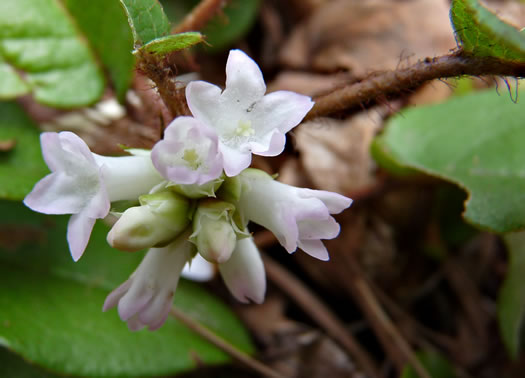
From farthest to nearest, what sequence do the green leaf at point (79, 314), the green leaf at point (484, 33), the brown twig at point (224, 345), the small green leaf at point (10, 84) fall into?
the small green leaf at point (10, 84)
the brown twig at point (224, 345)
the green leaf at point (79, 314)
the green leaf at point (484, 33)

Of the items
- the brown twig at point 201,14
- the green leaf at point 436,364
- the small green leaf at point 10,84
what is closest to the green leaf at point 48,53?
the small green leaf at point 10,84

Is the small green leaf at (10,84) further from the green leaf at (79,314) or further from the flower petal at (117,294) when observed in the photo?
the flower petal at (117,294)

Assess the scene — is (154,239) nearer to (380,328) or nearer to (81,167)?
(81,167)

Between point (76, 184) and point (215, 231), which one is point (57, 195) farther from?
point (215, 231)

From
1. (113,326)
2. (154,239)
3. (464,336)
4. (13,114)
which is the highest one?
(154,239)

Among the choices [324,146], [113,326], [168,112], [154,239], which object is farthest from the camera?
[324,146]

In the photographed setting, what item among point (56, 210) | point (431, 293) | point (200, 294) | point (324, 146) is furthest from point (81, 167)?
point (431, 293)

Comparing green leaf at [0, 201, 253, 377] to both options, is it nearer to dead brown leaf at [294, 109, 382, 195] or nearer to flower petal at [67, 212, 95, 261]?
flower petal at [67, 212, 95, 261]

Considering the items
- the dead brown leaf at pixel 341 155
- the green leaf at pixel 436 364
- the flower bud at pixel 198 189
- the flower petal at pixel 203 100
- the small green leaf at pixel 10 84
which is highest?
the flower petal at pixel 203 100
